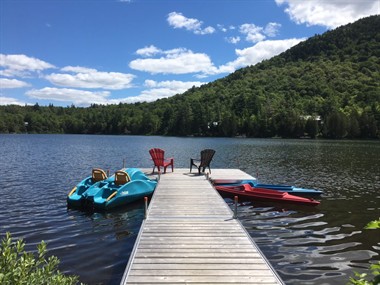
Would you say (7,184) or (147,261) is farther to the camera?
(7,184)

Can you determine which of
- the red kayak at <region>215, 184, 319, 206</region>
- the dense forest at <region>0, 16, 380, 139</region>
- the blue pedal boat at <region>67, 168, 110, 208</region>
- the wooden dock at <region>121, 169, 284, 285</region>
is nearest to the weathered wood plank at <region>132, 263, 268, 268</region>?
the wooden dock at <region>121, 169, 284, 285</region>

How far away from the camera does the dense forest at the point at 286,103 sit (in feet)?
317

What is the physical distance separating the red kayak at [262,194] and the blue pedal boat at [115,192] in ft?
12.5

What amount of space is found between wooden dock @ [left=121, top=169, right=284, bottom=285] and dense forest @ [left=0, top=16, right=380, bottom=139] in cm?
8706

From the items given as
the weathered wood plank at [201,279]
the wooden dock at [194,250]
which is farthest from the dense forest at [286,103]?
the weathered wood plank at [201,279]

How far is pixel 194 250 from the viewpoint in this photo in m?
7.30

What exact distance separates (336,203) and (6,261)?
15615mm

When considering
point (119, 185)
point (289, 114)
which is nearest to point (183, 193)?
point (119, 185)

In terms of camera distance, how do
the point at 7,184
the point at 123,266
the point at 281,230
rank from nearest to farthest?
1. the point at 123,266
2. the point at 281,230
3. the point at 7,184

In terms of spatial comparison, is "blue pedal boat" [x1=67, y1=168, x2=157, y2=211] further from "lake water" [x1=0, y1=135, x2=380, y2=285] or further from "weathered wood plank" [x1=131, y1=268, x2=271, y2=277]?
"weathered wood plank" [x1=131, y1=268, x2=271, y2=277]

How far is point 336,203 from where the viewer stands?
1603 centimetres

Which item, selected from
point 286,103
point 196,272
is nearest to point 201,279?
point 196,272

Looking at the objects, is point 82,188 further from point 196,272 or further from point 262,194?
point 196,272

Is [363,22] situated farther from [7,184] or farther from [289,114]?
[7,184]
